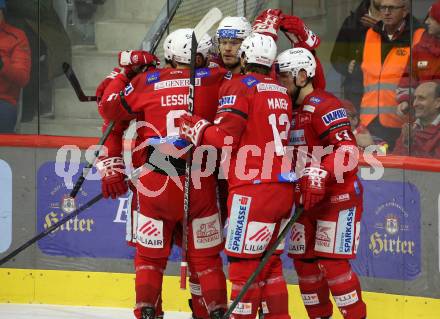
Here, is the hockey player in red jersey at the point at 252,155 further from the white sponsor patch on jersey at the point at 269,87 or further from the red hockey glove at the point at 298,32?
the red hockey glove at the point at 298,32

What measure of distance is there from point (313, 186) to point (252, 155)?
379 mm

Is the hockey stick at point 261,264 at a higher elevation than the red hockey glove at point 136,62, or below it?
below

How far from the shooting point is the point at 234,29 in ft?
24.6

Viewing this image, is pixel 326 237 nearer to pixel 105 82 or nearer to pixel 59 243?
pixel 105 82

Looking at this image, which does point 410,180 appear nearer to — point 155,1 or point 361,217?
point 361,217

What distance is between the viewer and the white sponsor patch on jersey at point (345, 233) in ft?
24.3

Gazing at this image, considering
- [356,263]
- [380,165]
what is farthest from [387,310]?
[380,165]

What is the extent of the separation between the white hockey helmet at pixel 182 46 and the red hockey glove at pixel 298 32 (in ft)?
1.60

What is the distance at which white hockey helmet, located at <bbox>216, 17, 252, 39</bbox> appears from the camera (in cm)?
748

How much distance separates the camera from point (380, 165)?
804cm

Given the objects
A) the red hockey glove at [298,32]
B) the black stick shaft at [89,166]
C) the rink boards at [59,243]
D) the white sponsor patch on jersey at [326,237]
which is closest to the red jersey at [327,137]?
the white sponsor patch on jersey at [326,237]

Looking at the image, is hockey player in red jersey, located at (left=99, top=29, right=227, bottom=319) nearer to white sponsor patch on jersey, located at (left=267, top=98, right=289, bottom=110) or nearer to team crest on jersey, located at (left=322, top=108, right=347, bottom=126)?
white sponsor patch on jersey, located at (left=267, top=98, right=289, bottom=110)

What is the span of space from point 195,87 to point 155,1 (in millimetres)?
1818

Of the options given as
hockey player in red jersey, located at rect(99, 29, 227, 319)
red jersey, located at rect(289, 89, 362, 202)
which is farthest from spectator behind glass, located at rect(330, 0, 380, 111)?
hockey player in red jersey, located at rect(99, 29, 227, 319)
